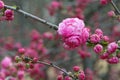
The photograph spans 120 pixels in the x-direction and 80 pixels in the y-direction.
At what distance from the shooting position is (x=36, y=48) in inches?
183

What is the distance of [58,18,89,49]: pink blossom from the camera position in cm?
181

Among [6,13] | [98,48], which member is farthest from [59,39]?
[98,48]

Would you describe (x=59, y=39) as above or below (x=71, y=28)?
above

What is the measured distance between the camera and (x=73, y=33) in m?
1.82

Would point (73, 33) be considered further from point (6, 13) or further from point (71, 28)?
point (6, 13)

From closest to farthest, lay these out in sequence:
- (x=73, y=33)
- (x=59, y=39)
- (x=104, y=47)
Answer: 1. (x=73, y=33)
2. (x=104, y=47)
3. (x=59, y=39)

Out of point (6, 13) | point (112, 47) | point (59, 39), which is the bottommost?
point (112, 47)

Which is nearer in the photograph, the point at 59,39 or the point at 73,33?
the point at 73,33

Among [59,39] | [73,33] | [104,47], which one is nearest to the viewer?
[73,33]

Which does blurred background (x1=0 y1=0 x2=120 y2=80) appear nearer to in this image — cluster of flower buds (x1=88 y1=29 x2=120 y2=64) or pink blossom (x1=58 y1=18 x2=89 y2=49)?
cluster of flower buds (x1=88 y1=29 x2=120 y2=64)

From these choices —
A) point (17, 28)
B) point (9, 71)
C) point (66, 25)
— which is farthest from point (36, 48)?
point (66, 25)

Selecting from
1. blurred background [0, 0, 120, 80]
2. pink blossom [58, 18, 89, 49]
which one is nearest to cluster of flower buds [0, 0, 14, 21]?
pink blossom [58, 18, 89, 49]

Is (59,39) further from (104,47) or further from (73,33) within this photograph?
(73,33)

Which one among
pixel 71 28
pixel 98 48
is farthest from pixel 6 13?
pixel 98 48
